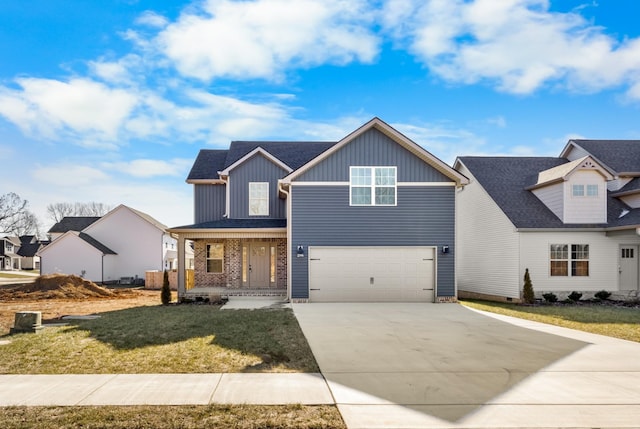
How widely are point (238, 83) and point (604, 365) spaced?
1637cm

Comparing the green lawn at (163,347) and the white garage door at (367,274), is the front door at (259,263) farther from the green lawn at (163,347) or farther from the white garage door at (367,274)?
the green lawn at (163,347)

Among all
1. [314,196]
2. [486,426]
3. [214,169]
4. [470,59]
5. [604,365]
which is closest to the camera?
[486,426]

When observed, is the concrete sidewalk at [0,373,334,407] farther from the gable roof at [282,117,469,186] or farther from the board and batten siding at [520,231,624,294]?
the board and batten siding at [520,231,624,294]

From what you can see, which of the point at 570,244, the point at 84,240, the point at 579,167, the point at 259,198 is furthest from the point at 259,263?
the point at 84,240

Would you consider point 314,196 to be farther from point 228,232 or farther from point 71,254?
point 71,254

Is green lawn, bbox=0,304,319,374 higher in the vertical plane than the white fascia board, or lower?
lower

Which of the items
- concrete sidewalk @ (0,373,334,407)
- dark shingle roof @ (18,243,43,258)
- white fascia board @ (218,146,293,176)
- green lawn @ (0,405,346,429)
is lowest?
dark shingle roof @ (18,243,43,258)

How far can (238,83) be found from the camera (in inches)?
704

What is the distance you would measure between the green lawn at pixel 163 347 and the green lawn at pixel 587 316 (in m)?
8.02

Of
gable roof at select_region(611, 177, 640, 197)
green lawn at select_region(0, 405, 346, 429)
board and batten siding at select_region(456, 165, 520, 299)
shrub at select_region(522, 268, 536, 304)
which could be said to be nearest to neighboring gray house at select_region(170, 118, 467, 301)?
shrub at select_region(522, 268, 536, 304)

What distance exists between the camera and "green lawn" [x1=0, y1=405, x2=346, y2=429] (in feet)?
14.9

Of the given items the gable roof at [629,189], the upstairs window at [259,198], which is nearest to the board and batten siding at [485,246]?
the gable roof at [629,189]

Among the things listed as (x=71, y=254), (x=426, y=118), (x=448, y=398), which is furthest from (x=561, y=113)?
(x=71, y=254)

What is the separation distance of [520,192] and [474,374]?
1586 centimetres
